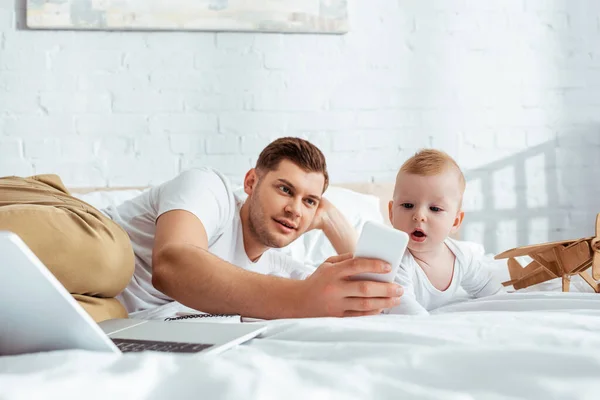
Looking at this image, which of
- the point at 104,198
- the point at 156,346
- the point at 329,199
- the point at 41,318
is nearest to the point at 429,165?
the point at 329,199

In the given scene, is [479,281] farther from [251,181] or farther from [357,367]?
[357,367]

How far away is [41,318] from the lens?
25.1 inches

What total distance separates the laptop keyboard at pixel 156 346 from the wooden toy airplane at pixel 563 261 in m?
0.88

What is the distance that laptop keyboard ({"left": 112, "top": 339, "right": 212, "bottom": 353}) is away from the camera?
715 mm

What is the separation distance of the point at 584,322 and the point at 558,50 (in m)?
2.35

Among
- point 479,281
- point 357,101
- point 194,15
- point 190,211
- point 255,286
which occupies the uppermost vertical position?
point 194,15

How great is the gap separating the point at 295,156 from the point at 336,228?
0.35m

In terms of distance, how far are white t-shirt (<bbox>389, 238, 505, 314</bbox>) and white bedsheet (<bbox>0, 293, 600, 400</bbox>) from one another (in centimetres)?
Result: 53

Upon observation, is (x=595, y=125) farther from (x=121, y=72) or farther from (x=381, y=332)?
(x=381, y=332)

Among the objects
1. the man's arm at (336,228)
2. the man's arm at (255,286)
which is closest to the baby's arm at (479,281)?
the man's arm at (336,228)

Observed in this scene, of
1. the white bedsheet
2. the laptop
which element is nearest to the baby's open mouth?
the white bedsheet

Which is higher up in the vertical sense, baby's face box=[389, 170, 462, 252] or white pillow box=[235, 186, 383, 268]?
baby's face box=[389, 170, 462, 252]

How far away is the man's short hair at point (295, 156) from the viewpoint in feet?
5.09

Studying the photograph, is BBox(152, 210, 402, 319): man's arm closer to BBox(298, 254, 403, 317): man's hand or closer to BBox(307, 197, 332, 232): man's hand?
BBox(298, 254, 403, 317): man's hand
